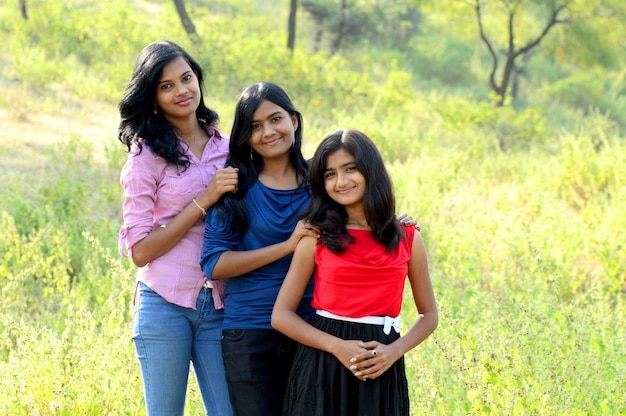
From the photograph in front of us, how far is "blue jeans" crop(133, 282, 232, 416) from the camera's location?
8.14ft

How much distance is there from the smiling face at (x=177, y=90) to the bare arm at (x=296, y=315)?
674mm

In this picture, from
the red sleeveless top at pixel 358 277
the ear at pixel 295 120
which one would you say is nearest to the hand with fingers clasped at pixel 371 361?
the red sleeveless top at pixel 358 277

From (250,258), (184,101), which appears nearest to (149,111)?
(184,101)

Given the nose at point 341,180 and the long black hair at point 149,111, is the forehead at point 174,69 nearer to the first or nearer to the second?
the long black hair at point 149,111

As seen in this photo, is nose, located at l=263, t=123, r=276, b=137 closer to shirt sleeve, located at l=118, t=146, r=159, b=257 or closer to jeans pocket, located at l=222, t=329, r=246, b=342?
shirt sleeve, located at l=118, t=146, r=159, b=257

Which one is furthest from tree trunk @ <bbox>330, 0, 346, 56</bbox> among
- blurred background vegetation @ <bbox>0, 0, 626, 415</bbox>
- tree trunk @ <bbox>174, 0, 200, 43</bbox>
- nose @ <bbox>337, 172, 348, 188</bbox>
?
nose @ <bbox>337, 172, 348, 188</bbox>

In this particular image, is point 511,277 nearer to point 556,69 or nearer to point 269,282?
point 269,282

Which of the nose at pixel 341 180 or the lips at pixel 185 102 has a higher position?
the lips at pixel 185 102

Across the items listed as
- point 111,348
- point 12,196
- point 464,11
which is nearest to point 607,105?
point 464,11

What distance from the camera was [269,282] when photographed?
245cm

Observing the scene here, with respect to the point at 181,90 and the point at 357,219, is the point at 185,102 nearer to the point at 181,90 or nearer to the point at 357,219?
the point at 181,90

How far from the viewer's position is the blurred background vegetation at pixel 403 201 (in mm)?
3086

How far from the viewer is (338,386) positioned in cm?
235

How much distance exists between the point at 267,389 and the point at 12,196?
15.2 ft
